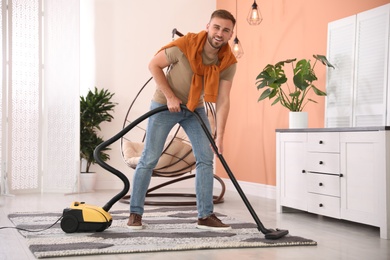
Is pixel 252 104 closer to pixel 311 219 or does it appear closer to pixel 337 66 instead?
pixel 337 66

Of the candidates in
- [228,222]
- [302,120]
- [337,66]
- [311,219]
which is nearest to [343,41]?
[337,66]

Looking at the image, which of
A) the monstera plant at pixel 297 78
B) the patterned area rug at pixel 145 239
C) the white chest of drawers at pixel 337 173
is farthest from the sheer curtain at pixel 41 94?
the white chest of drawers at pixel 337 173

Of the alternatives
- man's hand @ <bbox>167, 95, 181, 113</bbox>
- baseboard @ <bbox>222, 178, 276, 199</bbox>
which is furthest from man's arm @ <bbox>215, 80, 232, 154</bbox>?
baseboard @ <bbox>222, 178, 276, 199</bbox>

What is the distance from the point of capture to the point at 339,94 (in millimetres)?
4211

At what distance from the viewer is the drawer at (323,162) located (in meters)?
3.65

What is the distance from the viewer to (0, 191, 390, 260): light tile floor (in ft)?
8.41

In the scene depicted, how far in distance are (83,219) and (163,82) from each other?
33.3 inches

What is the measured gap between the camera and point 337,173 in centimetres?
363

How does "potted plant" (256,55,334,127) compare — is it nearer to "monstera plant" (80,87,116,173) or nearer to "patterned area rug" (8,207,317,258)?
"patterned area rug" (8,207,317,258)

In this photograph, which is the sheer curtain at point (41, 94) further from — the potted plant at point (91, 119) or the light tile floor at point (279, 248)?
the light tile floor at point (279, 248)

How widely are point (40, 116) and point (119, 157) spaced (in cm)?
105

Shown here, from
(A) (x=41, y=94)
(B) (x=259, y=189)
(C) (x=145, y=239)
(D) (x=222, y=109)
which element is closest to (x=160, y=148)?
(D) (x=222, y=109)

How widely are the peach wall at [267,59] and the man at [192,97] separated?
1.51m

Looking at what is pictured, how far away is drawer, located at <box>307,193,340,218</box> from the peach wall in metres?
0.93
